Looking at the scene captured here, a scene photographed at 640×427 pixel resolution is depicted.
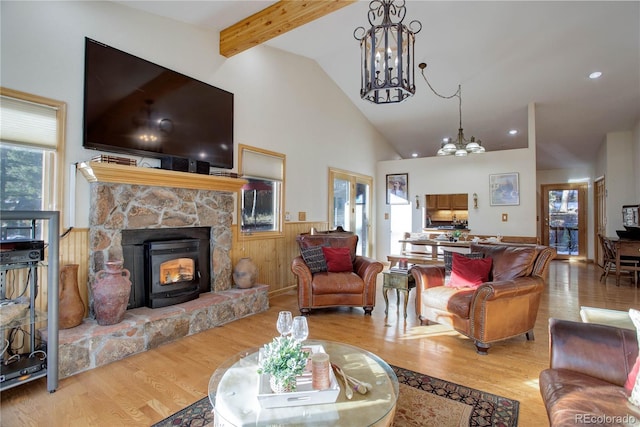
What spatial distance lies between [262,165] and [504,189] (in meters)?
4.98

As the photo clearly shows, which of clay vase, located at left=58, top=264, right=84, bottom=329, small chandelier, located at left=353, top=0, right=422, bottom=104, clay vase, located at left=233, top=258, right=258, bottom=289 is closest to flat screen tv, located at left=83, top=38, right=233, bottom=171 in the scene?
clay vase, located at left=58, top=264, right=84, bottom=329

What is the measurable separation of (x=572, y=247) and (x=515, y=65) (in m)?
6.39

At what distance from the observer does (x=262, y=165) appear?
494 centimetres

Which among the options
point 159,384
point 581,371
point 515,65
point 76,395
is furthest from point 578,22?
point 76,395

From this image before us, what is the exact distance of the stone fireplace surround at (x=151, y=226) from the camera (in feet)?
9.00

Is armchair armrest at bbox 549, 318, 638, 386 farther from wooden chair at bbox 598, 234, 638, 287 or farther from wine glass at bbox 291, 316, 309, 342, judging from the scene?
wooden chair at bbox 598, 234, 638, 287

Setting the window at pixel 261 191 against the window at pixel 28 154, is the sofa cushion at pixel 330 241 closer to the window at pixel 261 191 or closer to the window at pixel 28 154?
the window at pixel 261 191

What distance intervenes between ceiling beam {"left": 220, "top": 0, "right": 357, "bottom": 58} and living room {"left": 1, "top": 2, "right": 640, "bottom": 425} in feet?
0.84

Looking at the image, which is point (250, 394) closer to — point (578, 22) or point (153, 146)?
point (153, 146)

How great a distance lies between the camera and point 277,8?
→ 11.5ft

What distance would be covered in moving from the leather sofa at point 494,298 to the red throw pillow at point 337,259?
957mm

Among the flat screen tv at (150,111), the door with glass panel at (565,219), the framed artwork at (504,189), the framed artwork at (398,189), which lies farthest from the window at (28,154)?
the door with glass panel at (565,219)

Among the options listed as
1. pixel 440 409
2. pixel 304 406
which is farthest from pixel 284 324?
pixel 440 409

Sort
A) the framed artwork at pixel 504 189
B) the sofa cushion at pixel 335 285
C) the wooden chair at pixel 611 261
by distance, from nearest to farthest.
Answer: the sofa cushion at pixel 335 285 < the wooden chair at pixel 611 261 < the framed artwork at pixel 504 189
